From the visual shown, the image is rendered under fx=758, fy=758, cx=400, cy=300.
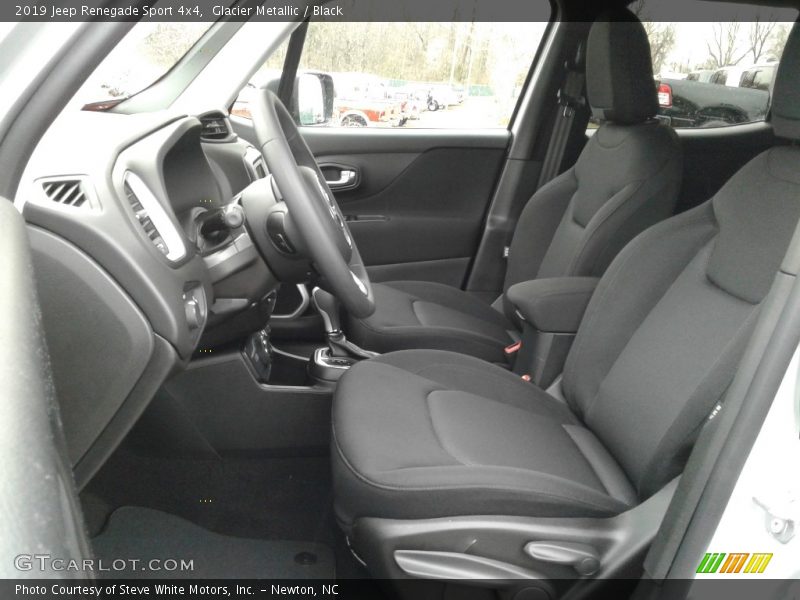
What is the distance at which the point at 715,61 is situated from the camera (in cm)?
244

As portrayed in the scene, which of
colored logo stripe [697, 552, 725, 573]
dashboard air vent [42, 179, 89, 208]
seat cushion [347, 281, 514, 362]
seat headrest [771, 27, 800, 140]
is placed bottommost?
seat cushion [347, 281, 514, 362]

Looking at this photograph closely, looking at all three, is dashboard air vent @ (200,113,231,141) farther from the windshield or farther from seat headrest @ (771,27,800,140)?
seat headrest @ (771,27,800,140)

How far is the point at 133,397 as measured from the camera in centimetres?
130

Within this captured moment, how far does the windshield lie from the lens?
1065mm

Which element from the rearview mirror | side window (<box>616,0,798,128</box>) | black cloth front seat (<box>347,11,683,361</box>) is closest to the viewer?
black cloth front seat (<box>347,11,683,361</box>)

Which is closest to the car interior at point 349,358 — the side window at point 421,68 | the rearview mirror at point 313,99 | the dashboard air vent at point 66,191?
the dashboard air vent at point 66,191

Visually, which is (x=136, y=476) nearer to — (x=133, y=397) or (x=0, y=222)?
(x=133, y=397)

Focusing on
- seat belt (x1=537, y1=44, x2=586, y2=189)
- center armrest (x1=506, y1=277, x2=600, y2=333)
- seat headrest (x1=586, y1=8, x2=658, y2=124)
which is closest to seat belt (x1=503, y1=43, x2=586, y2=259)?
seat belt (x1=537, y1=44, x2=586, y2=189)

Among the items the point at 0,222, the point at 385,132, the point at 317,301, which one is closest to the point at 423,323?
the point at 317,301

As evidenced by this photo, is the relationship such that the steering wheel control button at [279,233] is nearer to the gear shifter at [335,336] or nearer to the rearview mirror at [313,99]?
the gear shifter at [335,336]

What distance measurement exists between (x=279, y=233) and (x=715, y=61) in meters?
1.71

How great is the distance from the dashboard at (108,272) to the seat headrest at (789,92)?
3.49 ft

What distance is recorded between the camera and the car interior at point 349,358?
3.36 ft

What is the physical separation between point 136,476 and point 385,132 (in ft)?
4.98
